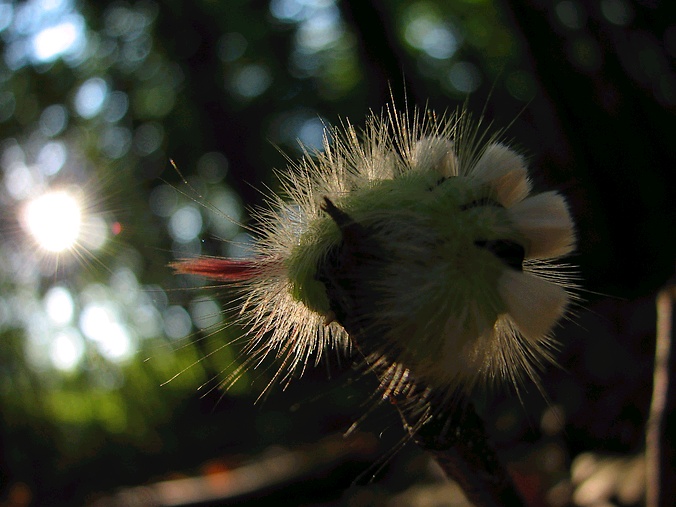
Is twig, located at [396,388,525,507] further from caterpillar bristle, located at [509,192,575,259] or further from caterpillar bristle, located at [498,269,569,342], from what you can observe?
caterpillar bristle, located at [509,192,575,259]

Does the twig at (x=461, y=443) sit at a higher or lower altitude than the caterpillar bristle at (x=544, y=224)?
lower

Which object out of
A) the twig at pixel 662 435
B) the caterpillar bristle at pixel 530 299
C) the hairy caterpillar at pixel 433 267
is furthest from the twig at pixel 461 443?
the twig at pixel 662 435

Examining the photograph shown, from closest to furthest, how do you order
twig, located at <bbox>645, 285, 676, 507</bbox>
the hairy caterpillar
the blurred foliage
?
the hairy caterpillar
twig, located at <bbox>645, 285, 676, 507</bbox>
the blurred foliage

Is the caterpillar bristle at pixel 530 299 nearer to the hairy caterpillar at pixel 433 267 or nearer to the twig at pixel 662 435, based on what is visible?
the hairy caterpillar at pixel 433 267

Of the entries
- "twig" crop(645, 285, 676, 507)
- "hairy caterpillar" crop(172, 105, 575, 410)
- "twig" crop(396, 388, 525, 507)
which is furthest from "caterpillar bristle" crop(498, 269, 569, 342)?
"twig" crop(645, 285, 676, 507)

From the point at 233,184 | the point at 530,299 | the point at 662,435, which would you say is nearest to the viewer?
the point at 530,299

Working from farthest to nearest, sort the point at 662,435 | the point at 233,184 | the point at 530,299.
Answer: the point at 233,184
the point at 662,435
the point at 530,299

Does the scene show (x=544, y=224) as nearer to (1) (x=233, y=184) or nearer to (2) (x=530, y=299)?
(2) (x=530, y=299)

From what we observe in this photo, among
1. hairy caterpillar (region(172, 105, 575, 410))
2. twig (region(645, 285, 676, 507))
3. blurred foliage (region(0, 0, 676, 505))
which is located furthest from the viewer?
blurred foliage (region(0, 0, 676, 505))

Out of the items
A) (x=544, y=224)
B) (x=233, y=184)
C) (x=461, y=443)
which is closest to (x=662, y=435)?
(x=461, y=443)
